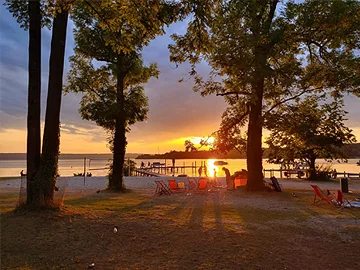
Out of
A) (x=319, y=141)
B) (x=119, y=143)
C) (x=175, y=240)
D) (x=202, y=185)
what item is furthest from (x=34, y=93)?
(x=319, y=141)

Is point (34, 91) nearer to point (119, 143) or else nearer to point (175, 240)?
point (175, 240)

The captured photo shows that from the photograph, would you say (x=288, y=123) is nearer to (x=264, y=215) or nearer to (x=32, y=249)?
(x=264, y=215)

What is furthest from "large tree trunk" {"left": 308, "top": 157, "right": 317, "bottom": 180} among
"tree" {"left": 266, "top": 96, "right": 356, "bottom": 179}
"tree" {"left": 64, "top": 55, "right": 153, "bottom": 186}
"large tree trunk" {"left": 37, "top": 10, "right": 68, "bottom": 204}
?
"large tree trunk" {"left": 37, "top": 10, "right": 68, "bottom": 204}

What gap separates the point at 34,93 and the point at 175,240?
5694 mm

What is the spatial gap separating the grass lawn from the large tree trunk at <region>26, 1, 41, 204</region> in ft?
4.93

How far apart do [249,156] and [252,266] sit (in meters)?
11.3

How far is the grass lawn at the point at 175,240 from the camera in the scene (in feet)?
15.8

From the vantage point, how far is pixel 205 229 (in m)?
6.65

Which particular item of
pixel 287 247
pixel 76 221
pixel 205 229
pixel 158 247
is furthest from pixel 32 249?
pixel 287 247

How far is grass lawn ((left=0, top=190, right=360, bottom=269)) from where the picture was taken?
4.81 metres

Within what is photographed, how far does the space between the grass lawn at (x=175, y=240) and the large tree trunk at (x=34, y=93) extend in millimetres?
1501

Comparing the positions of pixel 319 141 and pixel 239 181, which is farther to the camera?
pixel 319 141

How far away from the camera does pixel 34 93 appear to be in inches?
324

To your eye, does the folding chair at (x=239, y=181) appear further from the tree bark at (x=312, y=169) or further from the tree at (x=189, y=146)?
the tree bark at (x=312, y=169)
